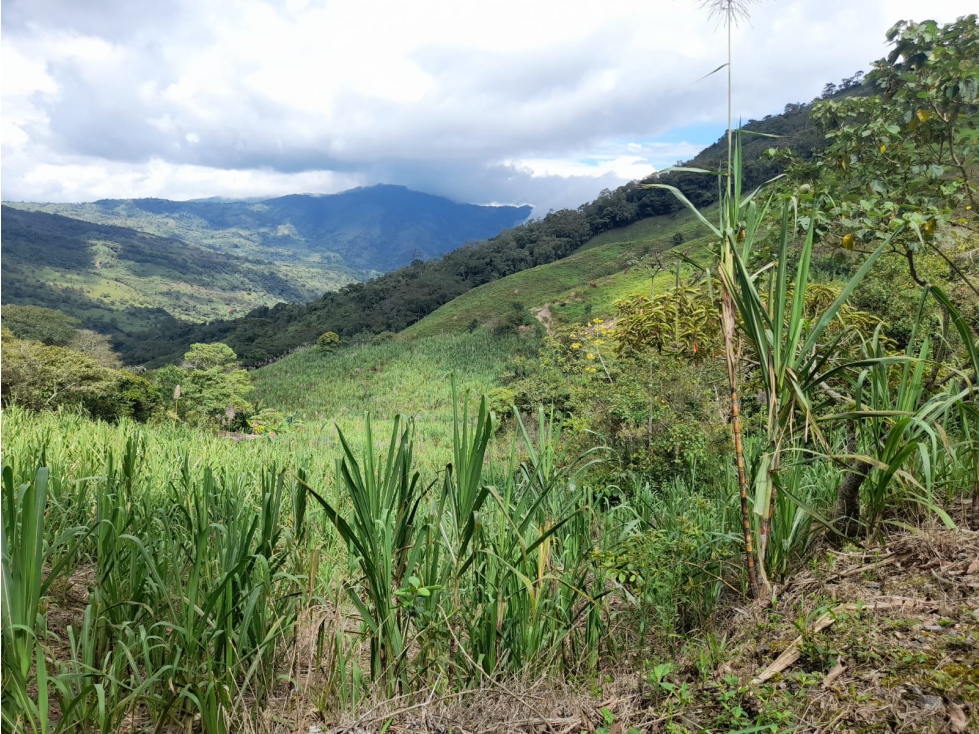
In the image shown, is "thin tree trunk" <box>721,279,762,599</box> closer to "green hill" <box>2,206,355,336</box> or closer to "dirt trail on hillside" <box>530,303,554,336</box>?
"dirt trail on hillside" <box>530,303,554,336</box>

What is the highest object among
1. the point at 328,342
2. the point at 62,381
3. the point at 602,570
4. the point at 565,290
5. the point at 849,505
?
the point at 565,290

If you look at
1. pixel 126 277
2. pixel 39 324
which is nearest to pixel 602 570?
pixel 39 324

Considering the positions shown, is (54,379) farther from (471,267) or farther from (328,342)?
(471,267)

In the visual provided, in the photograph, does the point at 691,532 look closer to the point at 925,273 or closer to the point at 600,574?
the point at 600,574

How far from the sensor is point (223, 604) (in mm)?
1142

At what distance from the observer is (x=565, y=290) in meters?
17.1

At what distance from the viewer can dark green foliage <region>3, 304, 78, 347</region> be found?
17.4m

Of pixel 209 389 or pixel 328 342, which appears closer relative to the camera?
pixel 209 389

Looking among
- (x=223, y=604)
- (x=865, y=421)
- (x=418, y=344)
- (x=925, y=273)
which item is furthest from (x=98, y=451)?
(x=418, y=344)

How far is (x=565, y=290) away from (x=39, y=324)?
20.0m

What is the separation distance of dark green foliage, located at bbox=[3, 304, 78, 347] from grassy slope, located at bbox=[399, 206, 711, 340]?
33.5 ft

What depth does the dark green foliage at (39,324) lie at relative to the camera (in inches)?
686

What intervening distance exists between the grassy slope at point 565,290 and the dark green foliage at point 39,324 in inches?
403

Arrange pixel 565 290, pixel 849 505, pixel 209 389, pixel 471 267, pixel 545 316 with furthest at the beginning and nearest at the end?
pixel 471 267 < pixel 565 290 < pixel 545 316 < pixel 209 389 < pixel 849 505
